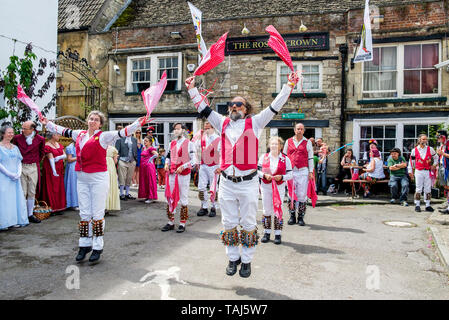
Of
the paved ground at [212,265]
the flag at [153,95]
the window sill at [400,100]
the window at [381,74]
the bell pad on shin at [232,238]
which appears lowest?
the paved ground at [212,265]

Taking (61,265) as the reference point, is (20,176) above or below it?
above

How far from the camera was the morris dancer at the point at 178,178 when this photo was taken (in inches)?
277

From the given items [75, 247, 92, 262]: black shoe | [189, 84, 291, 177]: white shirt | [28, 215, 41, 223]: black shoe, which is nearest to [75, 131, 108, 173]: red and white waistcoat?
[75, 247, 92, 262]: black shoe

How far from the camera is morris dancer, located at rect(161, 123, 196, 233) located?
7.04 metres

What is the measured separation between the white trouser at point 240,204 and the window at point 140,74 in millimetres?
14142

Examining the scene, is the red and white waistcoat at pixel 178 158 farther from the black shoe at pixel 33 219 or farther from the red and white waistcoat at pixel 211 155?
the black shoe at pixel 33 219

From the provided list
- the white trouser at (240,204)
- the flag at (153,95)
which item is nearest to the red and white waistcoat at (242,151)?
the white trouser at (240,204)

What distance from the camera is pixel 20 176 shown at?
750 cm

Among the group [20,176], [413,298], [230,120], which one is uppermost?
[230,120]

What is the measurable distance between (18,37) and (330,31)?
11107mm

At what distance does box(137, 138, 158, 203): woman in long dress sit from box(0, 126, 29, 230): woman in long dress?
3.52m

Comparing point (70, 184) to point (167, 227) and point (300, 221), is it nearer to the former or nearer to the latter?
point (167, 227)
